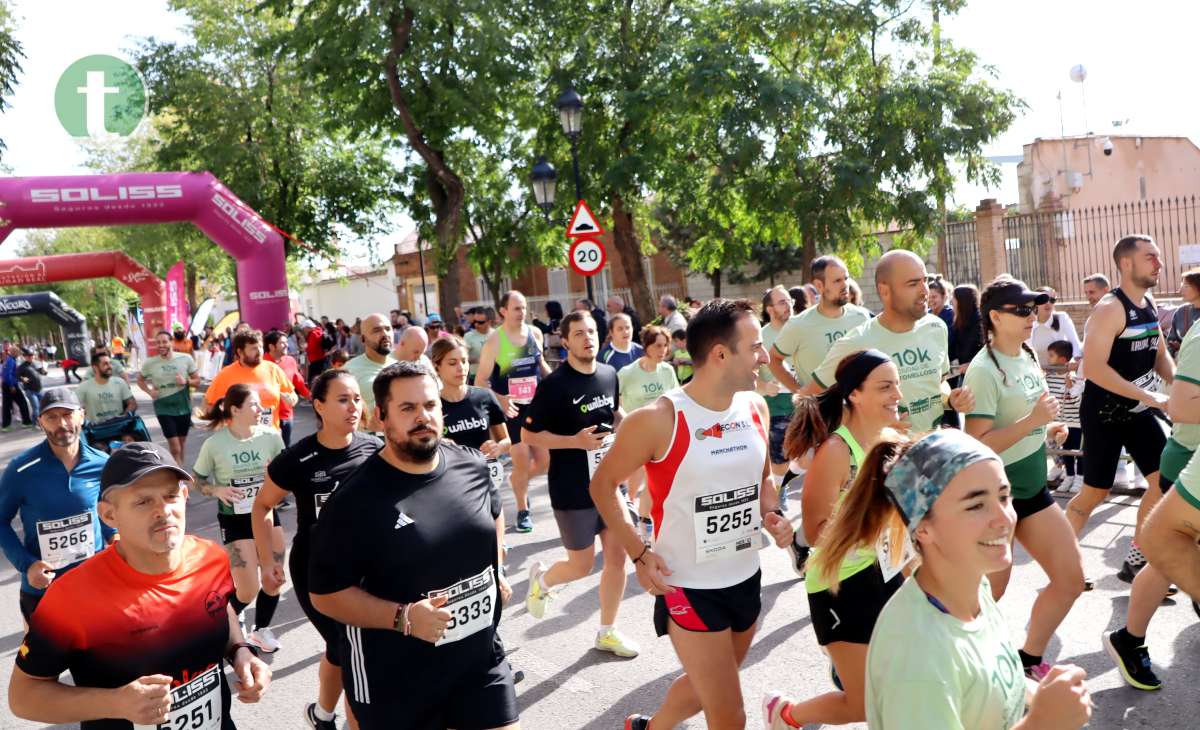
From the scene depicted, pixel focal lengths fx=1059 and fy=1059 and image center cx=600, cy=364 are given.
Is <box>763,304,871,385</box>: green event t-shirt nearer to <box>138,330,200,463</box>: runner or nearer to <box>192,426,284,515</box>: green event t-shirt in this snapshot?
<box>192,426,284,515</box>: green event t-shirt

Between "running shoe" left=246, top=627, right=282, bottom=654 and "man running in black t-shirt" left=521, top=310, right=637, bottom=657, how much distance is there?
61.1 inches

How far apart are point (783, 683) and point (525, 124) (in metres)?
17.9

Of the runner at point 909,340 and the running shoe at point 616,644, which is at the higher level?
the runner at point 909,340

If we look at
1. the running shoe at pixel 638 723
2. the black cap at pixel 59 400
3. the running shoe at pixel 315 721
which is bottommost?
the running shoe at pixel 315 721

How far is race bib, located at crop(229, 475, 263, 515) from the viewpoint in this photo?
6320 mm

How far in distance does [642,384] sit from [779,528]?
4236mm

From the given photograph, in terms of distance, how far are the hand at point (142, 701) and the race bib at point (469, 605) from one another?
82 cm

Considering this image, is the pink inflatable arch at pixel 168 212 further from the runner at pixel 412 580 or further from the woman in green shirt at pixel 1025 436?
the runner at pixel 412 580

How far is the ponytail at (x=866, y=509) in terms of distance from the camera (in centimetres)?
268

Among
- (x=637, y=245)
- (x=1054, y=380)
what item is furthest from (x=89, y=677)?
(x=637, y=245)

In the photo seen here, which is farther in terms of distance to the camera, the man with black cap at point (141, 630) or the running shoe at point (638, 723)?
the running shoe at point (638, 723)

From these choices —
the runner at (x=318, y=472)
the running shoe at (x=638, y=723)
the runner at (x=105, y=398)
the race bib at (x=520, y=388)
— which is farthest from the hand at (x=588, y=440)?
the runner at (x=105, y=398)

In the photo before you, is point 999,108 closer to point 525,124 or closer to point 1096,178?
point 525,124

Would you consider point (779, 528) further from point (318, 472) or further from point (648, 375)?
point (648, 375)
